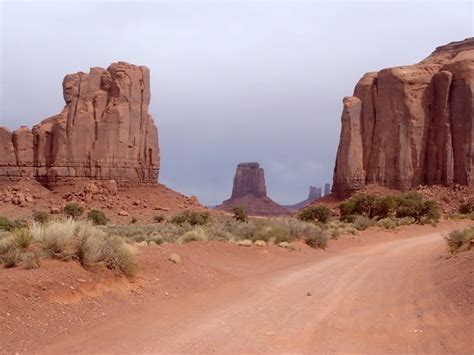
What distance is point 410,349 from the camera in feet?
27.8

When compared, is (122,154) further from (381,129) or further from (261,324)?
(261,324)

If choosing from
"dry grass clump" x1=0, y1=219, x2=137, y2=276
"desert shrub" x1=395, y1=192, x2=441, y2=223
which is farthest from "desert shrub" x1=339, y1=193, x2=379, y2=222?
"dry grass clump" x1=0, y1=219, x2=137, y2=276

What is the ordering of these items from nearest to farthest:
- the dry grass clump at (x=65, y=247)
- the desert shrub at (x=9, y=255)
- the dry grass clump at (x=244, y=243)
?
the desert shrub at (x=9, y=255), the dry grass clump at (x=65, y=247), the dry grass clump at (x=244, y=243)

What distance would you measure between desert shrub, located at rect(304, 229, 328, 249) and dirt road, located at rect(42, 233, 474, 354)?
10646mm

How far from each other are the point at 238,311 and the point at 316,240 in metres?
16.1

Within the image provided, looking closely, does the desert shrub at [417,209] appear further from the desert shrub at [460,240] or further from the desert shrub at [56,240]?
the desert shrub at [56,240]

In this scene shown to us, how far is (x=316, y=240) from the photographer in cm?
2722

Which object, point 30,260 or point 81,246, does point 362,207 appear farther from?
point 30,260

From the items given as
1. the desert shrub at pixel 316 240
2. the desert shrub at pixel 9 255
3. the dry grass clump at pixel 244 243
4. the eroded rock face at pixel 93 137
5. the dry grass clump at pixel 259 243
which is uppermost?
the eroded rock face at pixel 93 137

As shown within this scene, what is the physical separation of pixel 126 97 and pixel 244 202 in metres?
60.4

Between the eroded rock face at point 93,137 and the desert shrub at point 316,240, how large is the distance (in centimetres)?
3636

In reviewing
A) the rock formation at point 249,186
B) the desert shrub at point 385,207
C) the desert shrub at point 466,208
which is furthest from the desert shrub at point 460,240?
the rock formation at point 249,186

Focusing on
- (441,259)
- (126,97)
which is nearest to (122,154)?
(126,97)

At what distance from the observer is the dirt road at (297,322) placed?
340 inches
